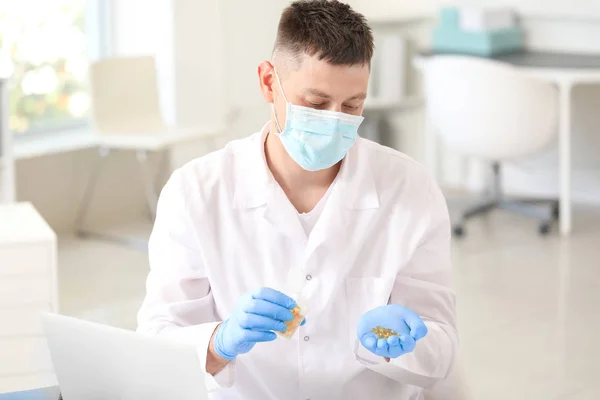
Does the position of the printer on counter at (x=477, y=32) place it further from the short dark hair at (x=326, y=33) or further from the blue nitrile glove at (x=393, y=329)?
the blue nitrile glove at (x=393, y=329)

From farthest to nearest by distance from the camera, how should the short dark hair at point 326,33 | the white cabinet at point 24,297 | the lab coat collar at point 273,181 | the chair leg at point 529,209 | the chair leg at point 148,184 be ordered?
the chair leg at point 529,209 → the chair leg at point 148,184 → the white cabinet at point 24,297 → the lab coat collar at point 273,181 → the short dark hair at point 326,33

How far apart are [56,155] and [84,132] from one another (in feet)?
1.26

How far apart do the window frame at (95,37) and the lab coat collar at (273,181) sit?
3.26m

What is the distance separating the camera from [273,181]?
1.71 m

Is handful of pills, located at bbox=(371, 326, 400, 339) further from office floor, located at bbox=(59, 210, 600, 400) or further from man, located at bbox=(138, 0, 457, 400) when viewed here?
office floor, located at bbox=(59, 210, 600, 400)

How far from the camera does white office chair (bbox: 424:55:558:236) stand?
423cm

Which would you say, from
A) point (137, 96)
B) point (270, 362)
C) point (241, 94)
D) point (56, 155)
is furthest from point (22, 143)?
point (270, 362)

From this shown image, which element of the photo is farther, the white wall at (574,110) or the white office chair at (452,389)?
the white wall at (574,110)

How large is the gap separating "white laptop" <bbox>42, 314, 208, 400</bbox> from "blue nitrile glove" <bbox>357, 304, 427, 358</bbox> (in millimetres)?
356

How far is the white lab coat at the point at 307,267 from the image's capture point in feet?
5.44

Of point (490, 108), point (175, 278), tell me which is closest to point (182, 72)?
point (490, 108)

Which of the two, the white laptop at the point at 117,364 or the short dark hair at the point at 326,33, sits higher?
the short dark hair at the point at 326,33

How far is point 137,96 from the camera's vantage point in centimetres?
464

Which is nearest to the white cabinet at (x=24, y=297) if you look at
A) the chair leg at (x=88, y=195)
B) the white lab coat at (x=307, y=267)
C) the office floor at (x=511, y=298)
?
the office floor at (x=511, y=298)
